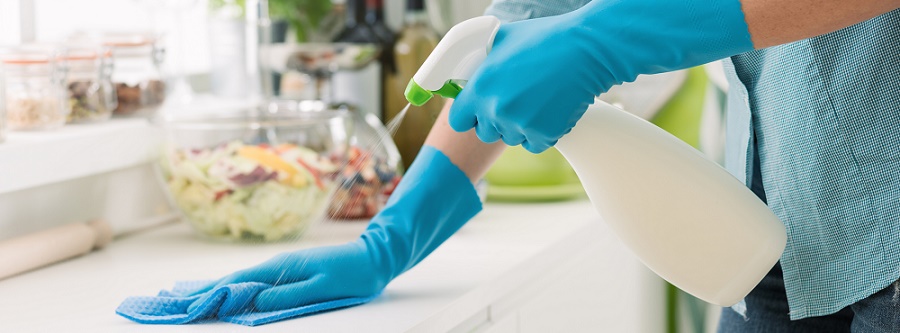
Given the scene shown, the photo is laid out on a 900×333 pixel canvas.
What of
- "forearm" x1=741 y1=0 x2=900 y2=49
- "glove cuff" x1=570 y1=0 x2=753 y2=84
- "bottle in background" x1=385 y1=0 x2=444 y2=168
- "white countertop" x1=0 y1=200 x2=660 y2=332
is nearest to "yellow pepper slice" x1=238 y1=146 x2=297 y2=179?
"white countertop" x1=0 y1=200 x2=660 y2=332

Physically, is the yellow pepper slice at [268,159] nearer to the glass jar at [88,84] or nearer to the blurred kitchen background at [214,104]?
the blurred kitchen background at [214,104]

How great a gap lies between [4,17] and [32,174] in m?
0.29

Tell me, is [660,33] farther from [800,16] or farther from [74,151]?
[74,151]

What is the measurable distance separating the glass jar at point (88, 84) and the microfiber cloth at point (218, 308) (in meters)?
0.44

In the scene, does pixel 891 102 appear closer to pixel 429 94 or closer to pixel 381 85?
pixel 429 94

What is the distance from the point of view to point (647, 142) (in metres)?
0.81

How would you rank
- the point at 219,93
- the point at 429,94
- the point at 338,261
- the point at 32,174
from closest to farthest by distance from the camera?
the point at 429,94 < the point at 338,261 < the point at 32,174 < the point at 219,93

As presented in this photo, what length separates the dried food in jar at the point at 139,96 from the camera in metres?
1.36

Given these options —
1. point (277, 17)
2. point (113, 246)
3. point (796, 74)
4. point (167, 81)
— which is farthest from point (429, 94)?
point (277, 17)

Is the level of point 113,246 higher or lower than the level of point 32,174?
lower

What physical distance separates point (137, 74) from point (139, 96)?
0.03 meters

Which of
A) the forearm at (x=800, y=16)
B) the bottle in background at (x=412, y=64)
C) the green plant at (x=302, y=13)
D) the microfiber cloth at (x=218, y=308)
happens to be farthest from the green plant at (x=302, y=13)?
the forearm at (x=800, y=16)

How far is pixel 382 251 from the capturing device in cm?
97

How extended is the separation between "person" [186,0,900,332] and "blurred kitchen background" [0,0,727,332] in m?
0.29
